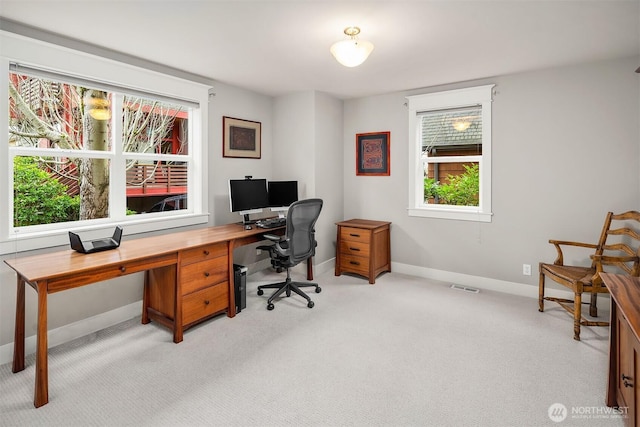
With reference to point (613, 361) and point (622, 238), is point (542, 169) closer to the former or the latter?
point (622, 238)

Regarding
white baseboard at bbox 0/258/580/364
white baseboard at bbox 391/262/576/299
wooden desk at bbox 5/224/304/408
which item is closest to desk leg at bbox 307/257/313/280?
white baseboard at bbox 0/258/580/364

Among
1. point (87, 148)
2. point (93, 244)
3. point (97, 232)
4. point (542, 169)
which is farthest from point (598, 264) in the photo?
point (87, 148)

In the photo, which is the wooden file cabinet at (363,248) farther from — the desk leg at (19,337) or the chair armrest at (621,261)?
the desk leg at (19,337)

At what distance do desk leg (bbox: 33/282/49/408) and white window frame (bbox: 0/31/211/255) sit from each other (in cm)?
79

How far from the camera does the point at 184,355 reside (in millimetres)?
2480

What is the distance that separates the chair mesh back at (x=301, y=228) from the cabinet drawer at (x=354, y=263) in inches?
32.5

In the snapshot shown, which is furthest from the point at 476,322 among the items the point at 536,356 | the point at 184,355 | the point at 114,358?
the point at 114,358

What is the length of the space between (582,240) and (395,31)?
108 inches

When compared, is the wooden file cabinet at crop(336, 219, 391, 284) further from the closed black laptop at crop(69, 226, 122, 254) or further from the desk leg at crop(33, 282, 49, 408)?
the desk leg at crop(33, 282, 49, 408)

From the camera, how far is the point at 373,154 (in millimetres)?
4586

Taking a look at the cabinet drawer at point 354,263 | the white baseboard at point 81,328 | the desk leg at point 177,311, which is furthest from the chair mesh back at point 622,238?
the white baseboard at point 81,328

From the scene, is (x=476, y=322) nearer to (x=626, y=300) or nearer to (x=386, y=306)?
(x=386, y=306)

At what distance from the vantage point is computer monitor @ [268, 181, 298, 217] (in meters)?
4.15

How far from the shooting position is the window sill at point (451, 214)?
152 inches
